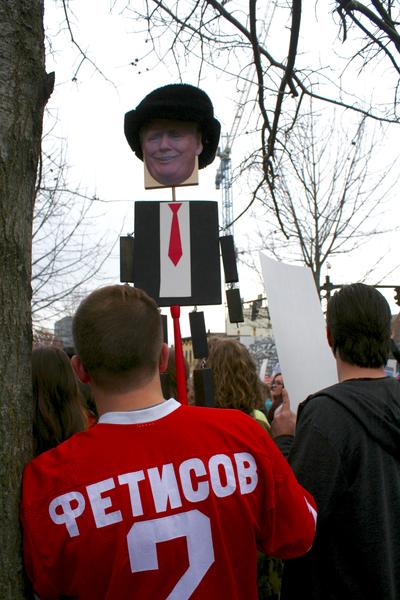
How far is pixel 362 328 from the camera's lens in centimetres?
188

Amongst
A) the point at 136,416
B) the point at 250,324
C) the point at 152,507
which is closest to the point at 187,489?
the point at 152,507

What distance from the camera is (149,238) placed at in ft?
10.9

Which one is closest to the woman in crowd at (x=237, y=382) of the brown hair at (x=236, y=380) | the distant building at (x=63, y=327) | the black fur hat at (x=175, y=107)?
the brown hair at (x=236, y=380)

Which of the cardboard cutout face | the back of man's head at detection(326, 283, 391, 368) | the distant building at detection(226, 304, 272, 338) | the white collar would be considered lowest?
the distant building at detection(226, 304, 272, 338)

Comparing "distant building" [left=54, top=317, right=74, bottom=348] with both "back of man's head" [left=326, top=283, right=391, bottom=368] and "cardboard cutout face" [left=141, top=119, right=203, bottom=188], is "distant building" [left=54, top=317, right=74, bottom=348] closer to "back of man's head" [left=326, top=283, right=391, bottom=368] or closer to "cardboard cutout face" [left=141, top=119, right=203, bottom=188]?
"cardboard cutout face" [left=141, top=119, right=203, bottom=188]

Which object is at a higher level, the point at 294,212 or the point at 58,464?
the point at 294,212

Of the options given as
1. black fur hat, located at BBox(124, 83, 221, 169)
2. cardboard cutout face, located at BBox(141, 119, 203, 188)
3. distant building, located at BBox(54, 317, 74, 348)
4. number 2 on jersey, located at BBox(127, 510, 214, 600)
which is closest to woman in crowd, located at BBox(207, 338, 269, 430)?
cardboard cutout face, located at BBox(141, 119, 203, 188)

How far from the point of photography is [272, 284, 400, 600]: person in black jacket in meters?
1.70

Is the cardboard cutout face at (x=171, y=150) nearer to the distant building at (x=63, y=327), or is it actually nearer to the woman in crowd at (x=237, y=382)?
the woman in crowd at (x=237, y=382)

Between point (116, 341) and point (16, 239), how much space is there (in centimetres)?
32

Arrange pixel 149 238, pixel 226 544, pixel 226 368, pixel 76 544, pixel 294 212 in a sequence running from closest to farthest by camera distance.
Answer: pixel 76 544 < pixel 226 544 < pixel 226 368 < pixel 149 238 < pixel 294 212

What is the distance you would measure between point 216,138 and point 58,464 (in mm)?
2477

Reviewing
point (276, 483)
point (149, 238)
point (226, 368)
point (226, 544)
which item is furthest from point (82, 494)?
point (149, 238)

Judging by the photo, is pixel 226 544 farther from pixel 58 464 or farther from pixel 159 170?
pixel 159 170
